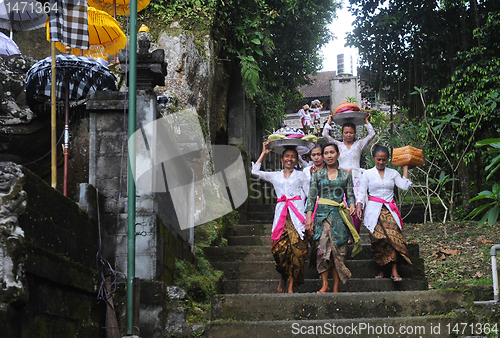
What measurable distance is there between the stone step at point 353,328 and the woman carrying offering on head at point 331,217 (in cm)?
93

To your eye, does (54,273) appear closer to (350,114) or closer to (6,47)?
(350,114)

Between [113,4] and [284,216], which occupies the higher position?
[113,4]

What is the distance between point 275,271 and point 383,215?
1559 mm

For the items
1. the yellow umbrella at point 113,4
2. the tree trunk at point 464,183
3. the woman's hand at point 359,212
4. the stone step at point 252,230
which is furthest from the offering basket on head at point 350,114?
the tree trunk at point 464,183

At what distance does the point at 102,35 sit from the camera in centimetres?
795

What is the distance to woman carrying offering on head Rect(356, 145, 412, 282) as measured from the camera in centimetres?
623

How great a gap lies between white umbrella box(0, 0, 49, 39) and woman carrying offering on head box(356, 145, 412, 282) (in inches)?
224

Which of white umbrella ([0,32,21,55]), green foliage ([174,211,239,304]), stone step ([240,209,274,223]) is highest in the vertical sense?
white umbrella ([0,32,21,55])

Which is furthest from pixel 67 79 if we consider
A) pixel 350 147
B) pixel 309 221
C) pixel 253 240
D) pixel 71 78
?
pixel 253 240

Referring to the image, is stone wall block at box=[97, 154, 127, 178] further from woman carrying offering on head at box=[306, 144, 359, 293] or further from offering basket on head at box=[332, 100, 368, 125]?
offering basket on head at box=[332, 100, 368, 125]

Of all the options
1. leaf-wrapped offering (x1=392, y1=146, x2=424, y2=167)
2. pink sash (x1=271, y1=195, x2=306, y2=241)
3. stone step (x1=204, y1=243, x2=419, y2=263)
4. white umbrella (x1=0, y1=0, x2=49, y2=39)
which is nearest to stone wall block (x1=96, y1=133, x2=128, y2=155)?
pink sash (x1=271, y1=195, x2=306, y2=241)

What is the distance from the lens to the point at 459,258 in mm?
8242

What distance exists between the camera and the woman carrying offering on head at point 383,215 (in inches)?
245

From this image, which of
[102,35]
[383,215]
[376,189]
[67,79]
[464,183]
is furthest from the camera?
[464,183]
